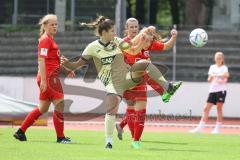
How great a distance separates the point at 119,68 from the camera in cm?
1349

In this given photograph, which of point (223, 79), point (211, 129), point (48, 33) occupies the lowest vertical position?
point (211, 129)

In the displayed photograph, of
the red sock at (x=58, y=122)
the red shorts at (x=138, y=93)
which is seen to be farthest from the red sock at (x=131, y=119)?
the red sock at (x=58, y=122)

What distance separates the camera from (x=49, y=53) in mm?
14539

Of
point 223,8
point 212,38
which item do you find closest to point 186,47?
point 212,38

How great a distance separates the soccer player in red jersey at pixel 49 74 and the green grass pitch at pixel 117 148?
14.5 inches

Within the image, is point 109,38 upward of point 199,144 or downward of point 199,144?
upward

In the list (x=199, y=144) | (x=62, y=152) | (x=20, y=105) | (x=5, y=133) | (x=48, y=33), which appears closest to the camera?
(x=62, y=152)

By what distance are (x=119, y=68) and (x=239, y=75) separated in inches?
650

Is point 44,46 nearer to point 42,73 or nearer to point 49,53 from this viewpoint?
point 49,53

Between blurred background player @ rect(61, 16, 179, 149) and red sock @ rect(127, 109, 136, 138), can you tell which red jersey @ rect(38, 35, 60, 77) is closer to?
blurred background player @ rect(61, 16, 179, 149)

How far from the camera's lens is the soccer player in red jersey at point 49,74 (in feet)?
47.3

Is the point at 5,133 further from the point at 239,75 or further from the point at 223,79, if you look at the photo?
the point at 239,75

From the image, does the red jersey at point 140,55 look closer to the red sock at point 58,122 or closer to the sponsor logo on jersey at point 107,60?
the sponsor logo on jersey at point 107,60

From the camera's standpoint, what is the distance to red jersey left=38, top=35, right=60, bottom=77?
14.4 meters
